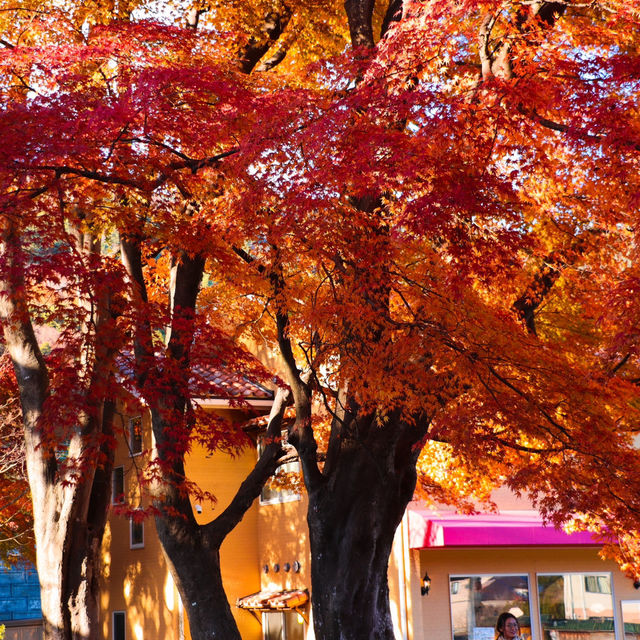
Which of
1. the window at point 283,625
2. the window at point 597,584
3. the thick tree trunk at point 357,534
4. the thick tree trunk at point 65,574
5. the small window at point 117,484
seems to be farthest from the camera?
the small window at point 117,484

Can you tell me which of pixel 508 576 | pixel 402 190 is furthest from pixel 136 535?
pixel 402 190

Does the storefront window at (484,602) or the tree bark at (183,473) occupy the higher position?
the tree bark at (183,473)

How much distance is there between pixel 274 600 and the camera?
845 inches

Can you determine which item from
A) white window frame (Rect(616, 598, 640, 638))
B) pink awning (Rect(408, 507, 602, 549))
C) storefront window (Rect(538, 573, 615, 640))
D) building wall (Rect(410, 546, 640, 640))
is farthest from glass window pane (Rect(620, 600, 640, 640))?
pink awning (Rect(408, 507, 602, 549))

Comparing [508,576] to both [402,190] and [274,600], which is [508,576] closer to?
[274,600]

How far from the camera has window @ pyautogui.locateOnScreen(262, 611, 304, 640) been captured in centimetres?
2159

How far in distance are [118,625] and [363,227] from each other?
19.5 meters

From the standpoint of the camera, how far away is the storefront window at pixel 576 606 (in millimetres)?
20906

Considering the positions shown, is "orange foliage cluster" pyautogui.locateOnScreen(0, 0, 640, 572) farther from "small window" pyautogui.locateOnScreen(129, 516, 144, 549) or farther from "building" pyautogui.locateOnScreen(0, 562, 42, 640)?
"building" pyautogui.locateOnScreen(0, 562, 42, 640)

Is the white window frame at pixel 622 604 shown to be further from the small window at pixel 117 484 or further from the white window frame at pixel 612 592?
the small window at pixel 117 484

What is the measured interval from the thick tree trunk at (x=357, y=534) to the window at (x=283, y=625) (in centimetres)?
1130

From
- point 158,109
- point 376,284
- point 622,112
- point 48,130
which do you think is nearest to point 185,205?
point 158,109

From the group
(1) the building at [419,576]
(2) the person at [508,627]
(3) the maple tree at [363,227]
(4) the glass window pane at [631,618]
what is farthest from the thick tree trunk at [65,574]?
(4) the glass window pane at [631,618]

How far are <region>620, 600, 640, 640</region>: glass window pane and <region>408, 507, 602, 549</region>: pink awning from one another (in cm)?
241
